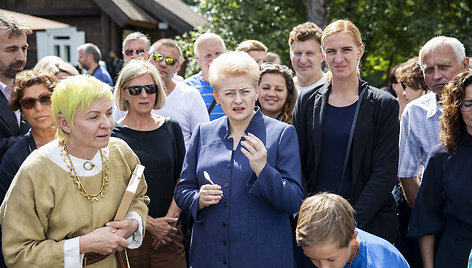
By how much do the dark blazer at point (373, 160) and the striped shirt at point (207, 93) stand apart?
5.33 feet

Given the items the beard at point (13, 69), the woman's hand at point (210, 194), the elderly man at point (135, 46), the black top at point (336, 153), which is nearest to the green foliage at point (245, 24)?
the elderly man at point (135, 46)

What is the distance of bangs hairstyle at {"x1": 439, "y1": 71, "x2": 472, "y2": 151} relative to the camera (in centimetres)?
333

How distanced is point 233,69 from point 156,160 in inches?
41.4

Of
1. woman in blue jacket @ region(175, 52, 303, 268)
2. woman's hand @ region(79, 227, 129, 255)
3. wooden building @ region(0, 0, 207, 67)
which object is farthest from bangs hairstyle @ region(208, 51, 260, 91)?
wooden building @ region(0, 0, 207, 67)

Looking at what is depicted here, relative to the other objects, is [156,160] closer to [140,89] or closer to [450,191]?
[140,89]

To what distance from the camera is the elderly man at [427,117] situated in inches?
158

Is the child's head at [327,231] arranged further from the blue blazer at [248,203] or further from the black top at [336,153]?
the black top at [336,153]

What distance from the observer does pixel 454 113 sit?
11.0 ft

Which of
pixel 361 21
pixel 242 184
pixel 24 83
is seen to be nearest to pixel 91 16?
pixel 361 21

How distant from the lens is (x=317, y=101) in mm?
3752

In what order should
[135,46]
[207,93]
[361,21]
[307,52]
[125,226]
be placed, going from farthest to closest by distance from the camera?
1. [361,21]
2. [135,46]
3. [207,93]
4. [307,52]
5. [125,226]

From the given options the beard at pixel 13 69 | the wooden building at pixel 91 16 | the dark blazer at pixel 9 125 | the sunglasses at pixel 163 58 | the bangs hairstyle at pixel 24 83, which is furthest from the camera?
the wooden building at pixel 91 16

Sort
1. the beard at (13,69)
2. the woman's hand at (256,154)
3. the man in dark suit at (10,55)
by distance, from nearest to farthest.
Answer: the woman's hand at (256,154)
the man in dark suit at (10,55)
the beard at (13,69)

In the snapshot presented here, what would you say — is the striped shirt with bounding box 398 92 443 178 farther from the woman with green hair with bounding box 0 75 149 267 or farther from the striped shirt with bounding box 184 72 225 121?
the woman with green hair with bounding box 0 75 149 267
